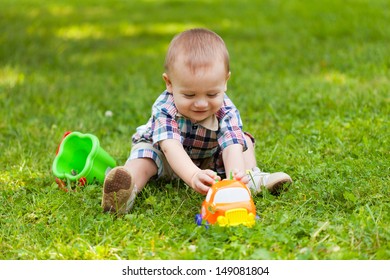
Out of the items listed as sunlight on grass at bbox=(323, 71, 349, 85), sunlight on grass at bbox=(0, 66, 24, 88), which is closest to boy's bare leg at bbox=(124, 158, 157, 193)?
sunlight on grass at bbox=(323, 71, 349, 85)

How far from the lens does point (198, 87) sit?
314 cm

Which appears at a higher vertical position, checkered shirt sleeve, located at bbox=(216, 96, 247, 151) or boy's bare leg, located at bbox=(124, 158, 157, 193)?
checkered shirt sleeve, located at bbox=(216, 96, 247, 151)

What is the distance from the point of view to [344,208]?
297 centimetres

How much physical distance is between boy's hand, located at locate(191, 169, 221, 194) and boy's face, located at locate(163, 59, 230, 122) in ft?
1.26

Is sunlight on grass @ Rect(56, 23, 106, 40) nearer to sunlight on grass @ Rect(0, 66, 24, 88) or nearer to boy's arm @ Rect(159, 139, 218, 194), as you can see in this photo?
sunlight on grass @ Rect(0, 66, 24, 88)

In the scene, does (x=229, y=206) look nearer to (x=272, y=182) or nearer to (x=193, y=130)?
(x=272, y=182)

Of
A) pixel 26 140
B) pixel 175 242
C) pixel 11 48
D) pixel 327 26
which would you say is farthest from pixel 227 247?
pixel 327 26

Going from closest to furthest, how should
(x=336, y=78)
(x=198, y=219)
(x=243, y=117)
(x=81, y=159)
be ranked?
(x=198, y=219), (x=81, y=159), (x=243, y=117), (x=336, y=78)

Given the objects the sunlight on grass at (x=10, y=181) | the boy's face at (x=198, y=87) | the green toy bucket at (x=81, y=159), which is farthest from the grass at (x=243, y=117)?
the boy's face at (x=198, y=87)

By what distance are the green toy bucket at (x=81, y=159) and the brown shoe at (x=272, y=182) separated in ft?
2.94

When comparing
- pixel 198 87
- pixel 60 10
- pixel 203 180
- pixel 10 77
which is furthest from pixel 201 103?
pixel 60 10

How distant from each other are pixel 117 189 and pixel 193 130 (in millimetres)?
628

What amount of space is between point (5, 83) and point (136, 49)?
2581 mm

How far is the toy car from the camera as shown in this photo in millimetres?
2795
